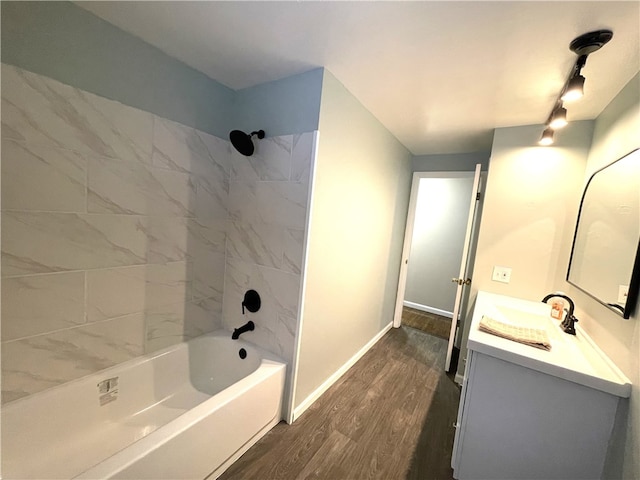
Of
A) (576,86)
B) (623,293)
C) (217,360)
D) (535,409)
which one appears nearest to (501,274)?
(623,293)

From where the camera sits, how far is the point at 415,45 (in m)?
1.21

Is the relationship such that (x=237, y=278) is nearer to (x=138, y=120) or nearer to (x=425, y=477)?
(x=138, y=120)

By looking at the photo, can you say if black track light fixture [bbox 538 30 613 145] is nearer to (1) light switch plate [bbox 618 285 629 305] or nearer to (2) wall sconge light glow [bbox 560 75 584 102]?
(2) wall sconge light glow [bbox 560 75 584 102]

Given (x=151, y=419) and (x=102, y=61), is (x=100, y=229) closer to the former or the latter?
(x=102, y=61)

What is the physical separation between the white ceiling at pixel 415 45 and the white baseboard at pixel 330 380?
229 centimetres

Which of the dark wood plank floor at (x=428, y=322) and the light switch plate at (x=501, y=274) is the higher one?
the light switch plate at (x=501, y=274)

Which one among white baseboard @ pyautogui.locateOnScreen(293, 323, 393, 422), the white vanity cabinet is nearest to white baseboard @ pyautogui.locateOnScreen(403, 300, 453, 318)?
white baseboard @ pyautogui.locateOnScreen(293, 323, 393, 422)

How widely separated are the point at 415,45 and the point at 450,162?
2072 millimetres

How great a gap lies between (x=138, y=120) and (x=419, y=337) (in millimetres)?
3549

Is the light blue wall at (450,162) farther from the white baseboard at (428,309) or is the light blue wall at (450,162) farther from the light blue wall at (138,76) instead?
the white baseboard at (428,309)

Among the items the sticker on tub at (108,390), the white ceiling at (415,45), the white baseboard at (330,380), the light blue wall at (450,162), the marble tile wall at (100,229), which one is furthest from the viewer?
the light blue wall at (450,162)

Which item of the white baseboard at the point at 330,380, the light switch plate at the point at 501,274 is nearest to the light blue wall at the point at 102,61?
the white baseboard at the point at 330,380

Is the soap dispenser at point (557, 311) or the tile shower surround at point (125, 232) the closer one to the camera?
the tile shower surround at point (125, 232)

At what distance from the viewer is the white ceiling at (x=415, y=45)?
998 mm
